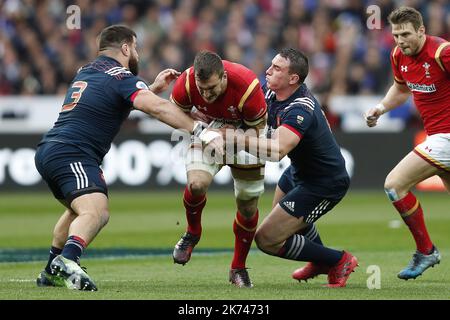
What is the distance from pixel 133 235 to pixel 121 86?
6.46 meters

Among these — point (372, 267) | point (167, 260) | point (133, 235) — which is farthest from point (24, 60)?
point (372, 267)

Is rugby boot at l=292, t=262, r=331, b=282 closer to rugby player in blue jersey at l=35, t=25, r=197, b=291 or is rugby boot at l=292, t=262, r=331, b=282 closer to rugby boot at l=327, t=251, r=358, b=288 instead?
rugby boot at l=327, t=251, r=358, b=288

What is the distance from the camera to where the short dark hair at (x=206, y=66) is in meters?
8.45

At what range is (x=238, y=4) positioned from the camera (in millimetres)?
24125

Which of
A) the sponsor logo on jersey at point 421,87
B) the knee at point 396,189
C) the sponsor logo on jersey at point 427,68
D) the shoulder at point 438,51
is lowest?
the knee at point 396,189

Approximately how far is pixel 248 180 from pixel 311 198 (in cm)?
59

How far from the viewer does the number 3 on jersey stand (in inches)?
346

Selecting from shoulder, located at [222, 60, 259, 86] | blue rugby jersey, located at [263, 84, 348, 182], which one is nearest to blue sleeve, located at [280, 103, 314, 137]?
blue rugby jersey, located at [263, 84, 348, 182]

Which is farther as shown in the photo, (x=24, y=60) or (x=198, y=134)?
(x=24, y=60)

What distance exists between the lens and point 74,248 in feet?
26.8

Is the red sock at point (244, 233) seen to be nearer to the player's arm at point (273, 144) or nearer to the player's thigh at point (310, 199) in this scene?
the player's thigh at point (310, 199)

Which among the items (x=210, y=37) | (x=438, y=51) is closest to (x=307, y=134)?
(x=438, y=51)

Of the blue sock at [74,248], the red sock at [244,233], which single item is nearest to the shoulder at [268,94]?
the red sock at [244,233]
